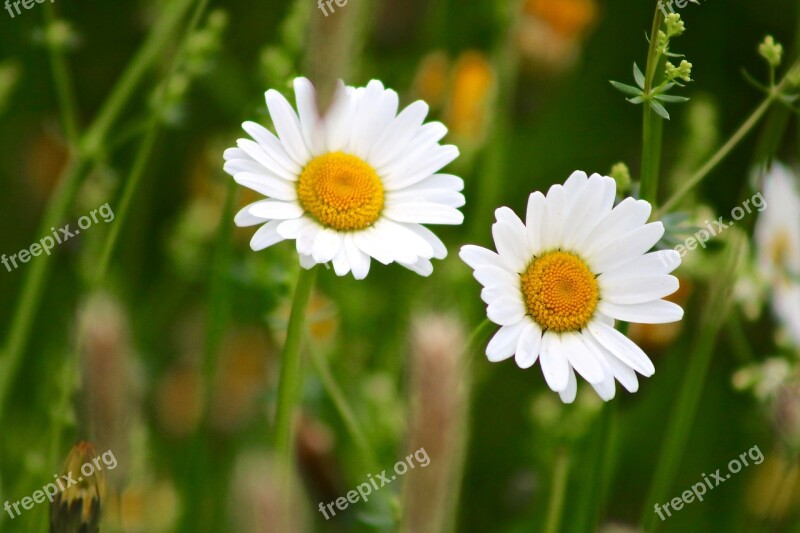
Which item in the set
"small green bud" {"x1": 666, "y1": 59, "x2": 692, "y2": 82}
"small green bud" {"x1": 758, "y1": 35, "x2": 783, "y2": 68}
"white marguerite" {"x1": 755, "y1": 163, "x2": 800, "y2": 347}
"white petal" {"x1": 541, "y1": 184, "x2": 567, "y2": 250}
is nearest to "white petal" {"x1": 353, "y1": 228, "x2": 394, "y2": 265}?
"white petal" {"x1": 541, "y1": 184, "x2": 567, "y2": 250}

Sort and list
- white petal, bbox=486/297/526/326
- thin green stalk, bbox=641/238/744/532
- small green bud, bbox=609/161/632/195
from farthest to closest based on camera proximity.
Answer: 1. thin green stalk, bbox=641/238/744/532
2. small green bud, bbox=609/161/632/195
3. white petal, bbox=486/297/526/326

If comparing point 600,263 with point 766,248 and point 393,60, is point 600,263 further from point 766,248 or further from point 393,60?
point 393,60

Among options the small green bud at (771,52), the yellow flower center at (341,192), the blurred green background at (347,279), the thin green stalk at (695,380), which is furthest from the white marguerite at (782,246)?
the yellow flower center at (341,192)

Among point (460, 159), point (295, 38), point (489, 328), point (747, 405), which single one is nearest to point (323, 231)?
point (489, 328)

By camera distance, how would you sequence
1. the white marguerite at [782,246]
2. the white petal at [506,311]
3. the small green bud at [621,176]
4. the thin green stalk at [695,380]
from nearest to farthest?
the white petal at [506,311] → the small green bud at [621,176] → the thin green stalk at [695,380] → the white marguerite at [782,246]

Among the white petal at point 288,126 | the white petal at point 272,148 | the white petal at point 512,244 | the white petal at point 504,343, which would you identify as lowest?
the white petal at point 504,343

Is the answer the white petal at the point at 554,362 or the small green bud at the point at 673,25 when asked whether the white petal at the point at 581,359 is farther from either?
the small green bud at the point at 673,25

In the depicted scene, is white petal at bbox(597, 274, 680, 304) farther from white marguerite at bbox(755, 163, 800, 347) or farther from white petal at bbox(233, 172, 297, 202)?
white marguerite at bbox(755, 163, 800, 347)
